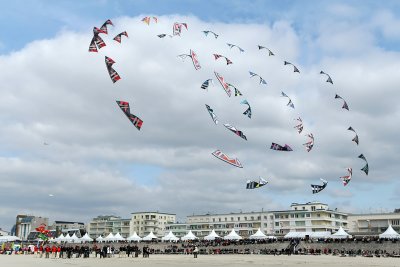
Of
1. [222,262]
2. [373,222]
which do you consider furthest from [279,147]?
[373,222]

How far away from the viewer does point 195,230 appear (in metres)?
176

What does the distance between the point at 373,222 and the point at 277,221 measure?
29414mm

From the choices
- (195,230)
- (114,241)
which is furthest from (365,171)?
(195,230)

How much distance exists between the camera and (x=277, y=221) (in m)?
152

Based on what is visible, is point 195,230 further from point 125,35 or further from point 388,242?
point 125,35

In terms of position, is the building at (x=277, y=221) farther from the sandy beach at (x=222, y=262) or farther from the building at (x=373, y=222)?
the sandy beach at (x=222, y=262)

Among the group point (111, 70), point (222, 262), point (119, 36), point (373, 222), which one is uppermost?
point (119, 36)

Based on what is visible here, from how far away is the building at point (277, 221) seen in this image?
14150 cm

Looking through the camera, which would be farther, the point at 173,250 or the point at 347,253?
the point at 173,250

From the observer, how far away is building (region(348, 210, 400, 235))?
133 metres

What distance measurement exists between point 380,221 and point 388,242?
274ft

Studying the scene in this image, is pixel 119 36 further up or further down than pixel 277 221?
further up

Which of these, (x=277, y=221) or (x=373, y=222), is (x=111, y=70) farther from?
(x=277, y=221)

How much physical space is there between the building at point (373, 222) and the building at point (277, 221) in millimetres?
6011
